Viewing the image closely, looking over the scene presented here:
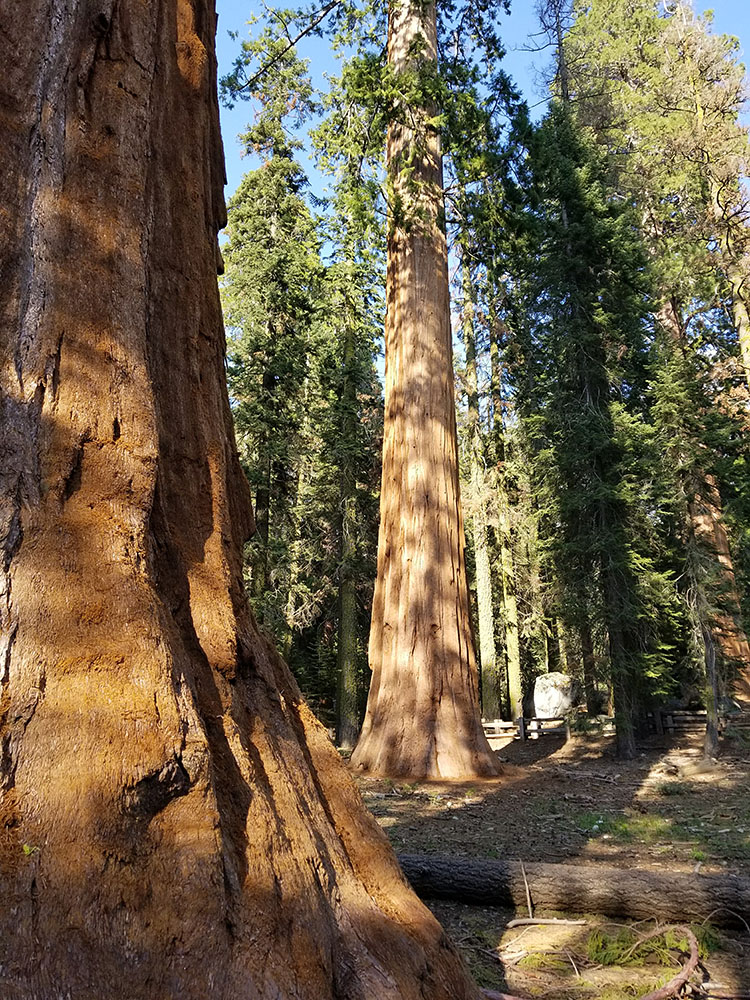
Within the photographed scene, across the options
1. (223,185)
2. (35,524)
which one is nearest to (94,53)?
(223,185)

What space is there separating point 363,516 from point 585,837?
1578 centimetres

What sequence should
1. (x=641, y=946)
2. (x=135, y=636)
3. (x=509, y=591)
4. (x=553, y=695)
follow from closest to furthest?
(x=135, y=636)
(x=641, y=946)
(x=509, y=591)
(x=553, y=695)

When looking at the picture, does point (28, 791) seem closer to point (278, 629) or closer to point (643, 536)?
point (643, 536)

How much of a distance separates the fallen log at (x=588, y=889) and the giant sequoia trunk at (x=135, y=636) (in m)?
1.83

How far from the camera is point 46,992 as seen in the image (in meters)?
1.64

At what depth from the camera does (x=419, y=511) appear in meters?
9.46

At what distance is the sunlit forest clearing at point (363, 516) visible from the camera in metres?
1.97

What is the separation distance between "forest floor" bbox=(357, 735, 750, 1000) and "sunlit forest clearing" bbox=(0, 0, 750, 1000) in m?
0.04

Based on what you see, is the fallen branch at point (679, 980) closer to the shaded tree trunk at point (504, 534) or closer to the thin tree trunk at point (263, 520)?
the thin tree trunk at point (263, 520)

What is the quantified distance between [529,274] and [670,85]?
24.7 feet

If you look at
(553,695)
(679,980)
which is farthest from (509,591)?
(679,980)

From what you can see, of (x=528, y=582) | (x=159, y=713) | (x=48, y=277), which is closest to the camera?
(x=159, y=713)

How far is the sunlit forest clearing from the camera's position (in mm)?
1975

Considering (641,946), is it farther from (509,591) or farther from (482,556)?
(509,591)
